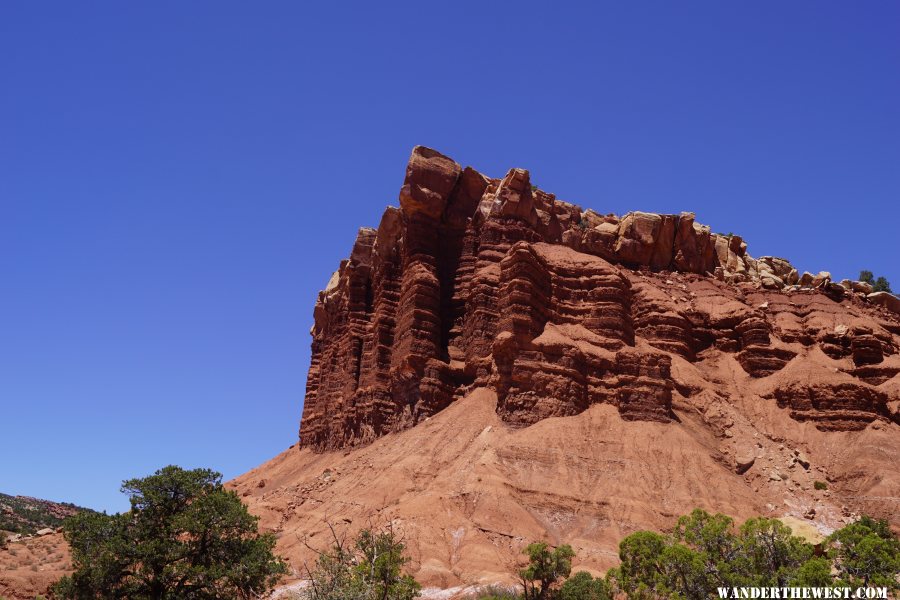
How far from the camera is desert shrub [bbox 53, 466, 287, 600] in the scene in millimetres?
34062

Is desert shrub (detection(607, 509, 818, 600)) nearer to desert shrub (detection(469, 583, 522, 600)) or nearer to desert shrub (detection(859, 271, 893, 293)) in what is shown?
desert shrub (detection(469, 583, 522, 600))

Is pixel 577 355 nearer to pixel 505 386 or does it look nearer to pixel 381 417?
pixel 505 386

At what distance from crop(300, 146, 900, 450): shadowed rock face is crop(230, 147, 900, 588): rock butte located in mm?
196

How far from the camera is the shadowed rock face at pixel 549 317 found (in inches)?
2539

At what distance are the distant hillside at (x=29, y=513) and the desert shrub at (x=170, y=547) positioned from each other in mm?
A: 30557

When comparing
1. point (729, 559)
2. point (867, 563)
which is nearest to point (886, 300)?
point (729, 559)

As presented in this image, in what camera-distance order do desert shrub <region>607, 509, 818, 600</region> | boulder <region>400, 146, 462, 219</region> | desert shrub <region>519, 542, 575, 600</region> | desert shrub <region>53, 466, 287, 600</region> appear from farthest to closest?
boulder <region>400, 146, 462, 219</region>
desert shrub <region>519, 542, 575, 600</region>
desert shrub <region>53, 466, 287, 600</region>
desert shrub <region>607, 509, 818, 600</region>

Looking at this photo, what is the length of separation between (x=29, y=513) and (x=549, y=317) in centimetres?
4927

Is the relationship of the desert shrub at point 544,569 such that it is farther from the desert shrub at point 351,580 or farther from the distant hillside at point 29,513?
the distant hillside at point 29,513

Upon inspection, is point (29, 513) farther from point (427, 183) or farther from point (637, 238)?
point (637, 238)

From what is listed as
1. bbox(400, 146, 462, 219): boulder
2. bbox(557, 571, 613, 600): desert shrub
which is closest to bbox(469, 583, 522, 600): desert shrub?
bbox(557, 571, 613, 600): desert shrub

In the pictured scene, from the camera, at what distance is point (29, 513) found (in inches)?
3054

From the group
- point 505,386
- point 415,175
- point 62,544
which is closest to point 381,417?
point 505,386

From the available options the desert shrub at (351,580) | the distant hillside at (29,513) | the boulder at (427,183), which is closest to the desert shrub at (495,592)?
the desert shrub at (351,580)
